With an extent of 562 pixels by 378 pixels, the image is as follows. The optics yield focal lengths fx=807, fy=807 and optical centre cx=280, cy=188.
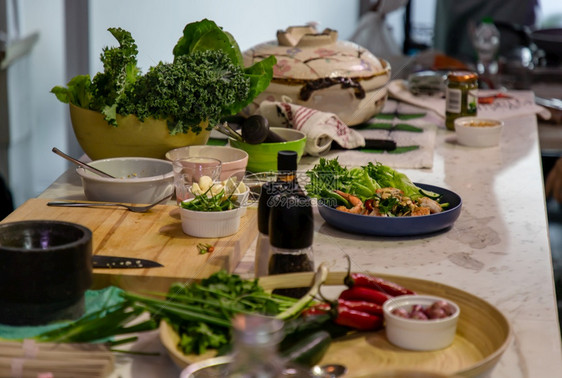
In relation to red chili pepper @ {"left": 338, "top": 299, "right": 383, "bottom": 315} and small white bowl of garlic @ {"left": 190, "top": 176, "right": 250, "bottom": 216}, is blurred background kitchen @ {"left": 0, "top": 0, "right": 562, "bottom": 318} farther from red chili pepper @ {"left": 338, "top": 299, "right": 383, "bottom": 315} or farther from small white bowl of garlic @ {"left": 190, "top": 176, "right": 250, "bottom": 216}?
red chili pepper @ {"left": 338, "top": 299, "right": 383, "bottom": 315}

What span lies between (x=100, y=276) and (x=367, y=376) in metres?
0.54

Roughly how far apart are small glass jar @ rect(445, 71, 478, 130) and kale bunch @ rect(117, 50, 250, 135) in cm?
81

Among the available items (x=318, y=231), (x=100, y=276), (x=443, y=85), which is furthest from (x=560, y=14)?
(x=100, y=276)

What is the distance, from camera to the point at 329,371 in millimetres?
936

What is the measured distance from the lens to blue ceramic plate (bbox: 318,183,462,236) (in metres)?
1.46

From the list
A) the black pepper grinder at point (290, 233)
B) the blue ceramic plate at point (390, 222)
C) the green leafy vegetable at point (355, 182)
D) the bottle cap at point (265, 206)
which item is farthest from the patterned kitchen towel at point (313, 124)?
the black pepper grinder at point (290, 233)

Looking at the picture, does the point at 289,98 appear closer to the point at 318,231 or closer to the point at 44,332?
the point at 318,231

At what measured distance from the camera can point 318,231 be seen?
1.53 metres

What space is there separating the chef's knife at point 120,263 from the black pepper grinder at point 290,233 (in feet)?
0.73

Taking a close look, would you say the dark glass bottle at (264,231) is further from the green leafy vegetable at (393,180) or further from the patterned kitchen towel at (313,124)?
the patterned kitchen towel at (313,124)

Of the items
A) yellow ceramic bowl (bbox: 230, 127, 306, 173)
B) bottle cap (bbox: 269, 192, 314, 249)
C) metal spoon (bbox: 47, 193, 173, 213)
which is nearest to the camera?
bottle cap (bbox: 269, 192, 314, 249)

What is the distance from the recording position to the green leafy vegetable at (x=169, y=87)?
5.61 feet

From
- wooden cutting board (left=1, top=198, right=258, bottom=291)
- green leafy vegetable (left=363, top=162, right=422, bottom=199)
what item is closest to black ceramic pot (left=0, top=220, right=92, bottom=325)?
wooden cutting board (left=1, top=198, right=258, bottom=291)

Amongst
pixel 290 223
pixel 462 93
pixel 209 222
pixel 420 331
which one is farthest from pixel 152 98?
pixel 462 93
